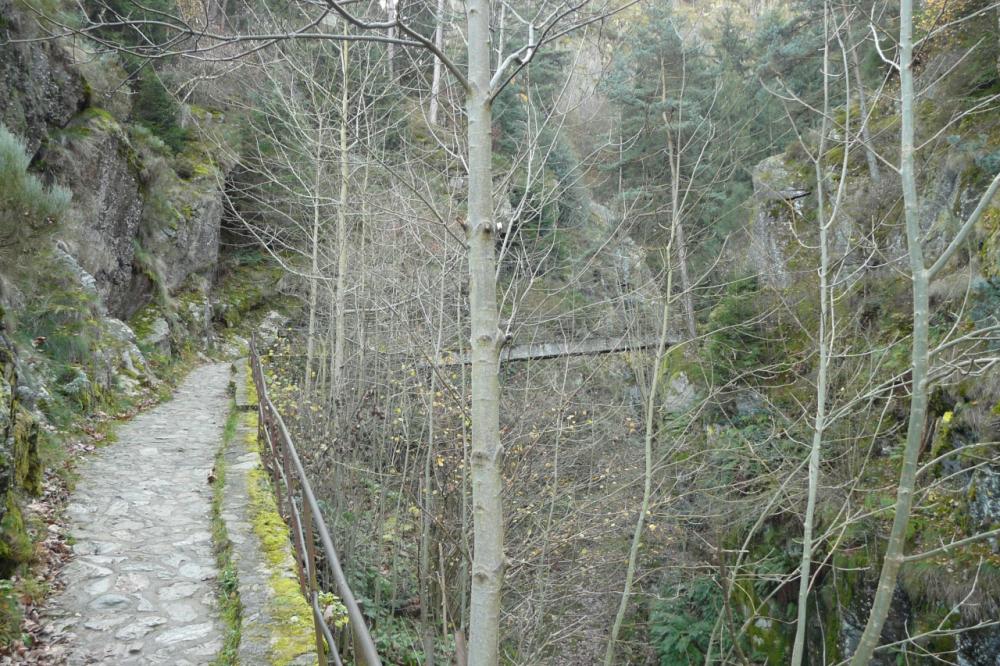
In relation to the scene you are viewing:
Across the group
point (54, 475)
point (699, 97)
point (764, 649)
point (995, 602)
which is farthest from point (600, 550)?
point (699, 97)

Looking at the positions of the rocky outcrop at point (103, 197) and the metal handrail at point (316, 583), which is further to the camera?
the rocky outcrop at point (103, 197)

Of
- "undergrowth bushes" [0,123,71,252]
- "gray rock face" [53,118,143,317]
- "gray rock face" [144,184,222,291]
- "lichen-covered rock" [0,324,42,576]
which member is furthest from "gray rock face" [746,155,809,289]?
"gray rock face" [144,184,222,291]

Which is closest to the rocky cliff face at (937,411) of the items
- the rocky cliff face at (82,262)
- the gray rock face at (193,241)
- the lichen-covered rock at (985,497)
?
the lichen-covered rock at (985,497)

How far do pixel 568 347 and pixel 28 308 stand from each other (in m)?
6.87

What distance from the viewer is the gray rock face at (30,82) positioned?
9.23 m

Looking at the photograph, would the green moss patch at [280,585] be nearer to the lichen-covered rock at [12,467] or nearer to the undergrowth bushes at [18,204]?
the lichen-covered rock at [12,467]

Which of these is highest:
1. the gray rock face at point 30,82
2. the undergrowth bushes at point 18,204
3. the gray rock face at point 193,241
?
the gray rock face at point 30,82

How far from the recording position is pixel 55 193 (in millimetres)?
6680

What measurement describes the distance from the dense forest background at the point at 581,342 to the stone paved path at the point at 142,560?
393 millimetres

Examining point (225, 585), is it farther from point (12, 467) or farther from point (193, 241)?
point (193, 241)

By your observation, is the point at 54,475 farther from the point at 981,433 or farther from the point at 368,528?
the point at 981,433

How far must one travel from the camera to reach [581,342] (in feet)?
25.9

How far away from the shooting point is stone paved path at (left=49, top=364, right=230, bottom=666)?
11.6 feet


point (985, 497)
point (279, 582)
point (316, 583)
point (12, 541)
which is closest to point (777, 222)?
point (985, 497)
